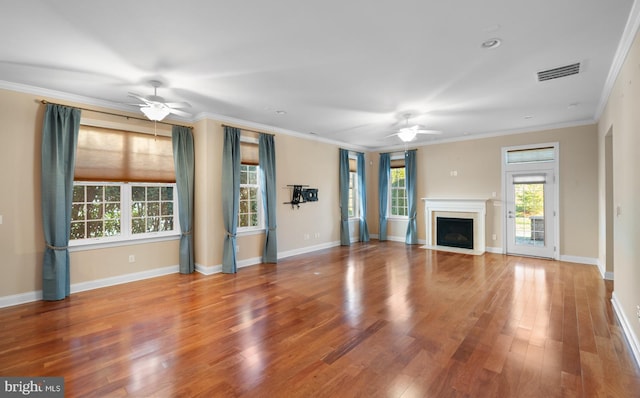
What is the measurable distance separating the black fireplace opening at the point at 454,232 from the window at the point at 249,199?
15.1ft

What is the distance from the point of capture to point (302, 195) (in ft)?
22.0

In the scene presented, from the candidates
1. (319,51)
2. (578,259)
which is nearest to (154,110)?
(319,51)

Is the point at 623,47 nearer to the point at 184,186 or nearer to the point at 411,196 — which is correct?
the point at 411,196

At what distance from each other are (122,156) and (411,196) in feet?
21.5

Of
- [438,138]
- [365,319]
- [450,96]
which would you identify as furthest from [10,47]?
[438,138]

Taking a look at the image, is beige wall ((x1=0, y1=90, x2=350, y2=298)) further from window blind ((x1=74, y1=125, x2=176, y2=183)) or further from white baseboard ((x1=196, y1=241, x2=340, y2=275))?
window blind ((x1=74, y1=125, x2=176, y2=183))

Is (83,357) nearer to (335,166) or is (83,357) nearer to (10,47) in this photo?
(10,47)

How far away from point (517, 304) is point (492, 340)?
123 cm

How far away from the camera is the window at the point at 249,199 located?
5.86m

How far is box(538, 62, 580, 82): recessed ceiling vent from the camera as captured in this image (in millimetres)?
3361

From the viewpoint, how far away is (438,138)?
294 inches

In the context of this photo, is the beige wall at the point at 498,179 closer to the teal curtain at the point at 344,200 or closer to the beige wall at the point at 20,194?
the teal curtain at the point at 344,200

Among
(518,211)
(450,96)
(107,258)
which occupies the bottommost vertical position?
(107,258)

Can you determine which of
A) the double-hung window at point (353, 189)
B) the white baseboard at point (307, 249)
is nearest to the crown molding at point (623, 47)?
the double-hung window at point (353, 189)
